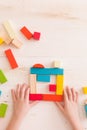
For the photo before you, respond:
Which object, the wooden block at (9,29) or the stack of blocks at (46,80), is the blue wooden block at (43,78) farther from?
the wooden block at (9,29)

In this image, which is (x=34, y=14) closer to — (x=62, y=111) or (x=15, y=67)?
(x=15, y=67)

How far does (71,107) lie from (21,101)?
0.62ft

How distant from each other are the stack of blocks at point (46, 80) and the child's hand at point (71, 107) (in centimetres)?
2

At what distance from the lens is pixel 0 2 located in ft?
3.75

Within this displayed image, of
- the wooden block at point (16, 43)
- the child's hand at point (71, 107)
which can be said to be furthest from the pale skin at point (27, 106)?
the wooden block at point (16, 43)

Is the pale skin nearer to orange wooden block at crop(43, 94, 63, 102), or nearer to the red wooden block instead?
orange wooden block at crop(43, 94, 63, 102)

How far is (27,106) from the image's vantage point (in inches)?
43.6

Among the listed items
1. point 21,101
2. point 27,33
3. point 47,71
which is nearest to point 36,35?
point 27,33

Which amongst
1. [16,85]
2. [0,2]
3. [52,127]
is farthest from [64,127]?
[0,2]

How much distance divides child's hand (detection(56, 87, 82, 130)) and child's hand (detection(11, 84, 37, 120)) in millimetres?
118

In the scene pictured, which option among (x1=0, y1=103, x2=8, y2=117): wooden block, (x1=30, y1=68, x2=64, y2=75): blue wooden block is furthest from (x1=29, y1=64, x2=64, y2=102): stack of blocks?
(x1=0, y1=103, x2=8, y2=117): wooden block

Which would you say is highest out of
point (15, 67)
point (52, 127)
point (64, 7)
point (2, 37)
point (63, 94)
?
point (64, 7)

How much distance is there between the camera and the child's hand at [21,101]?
3.62 ft

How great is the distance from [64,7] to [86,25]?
4.3 inches
